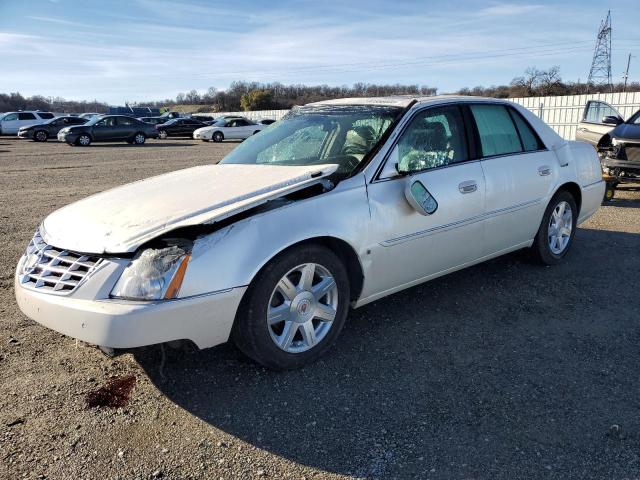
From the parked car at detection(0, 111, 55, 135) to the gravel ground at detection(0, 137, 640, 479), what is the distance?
33.3 meters

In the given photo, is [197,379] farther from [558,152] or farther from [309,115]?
[558,152]

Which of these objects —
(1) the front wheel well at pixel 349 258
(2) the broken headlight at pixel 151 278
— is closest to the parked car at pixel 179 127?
(1) the front wheel well at pixel 349 258

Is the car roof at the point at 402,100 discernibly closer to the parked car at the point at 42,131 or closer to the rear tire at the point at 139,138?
the rear tire at the point at 139,138

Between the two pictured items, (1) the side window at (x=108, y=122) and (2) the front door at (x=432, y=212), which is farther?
(1) the side window at (x=108, y=122)

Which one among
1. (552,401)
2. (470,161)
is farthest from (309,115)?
(552,401)

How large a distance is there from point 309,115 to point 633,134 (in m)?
6.81

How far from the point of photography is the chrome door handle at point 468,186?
4047 millimetres

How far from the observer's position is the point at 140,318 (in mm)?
2678

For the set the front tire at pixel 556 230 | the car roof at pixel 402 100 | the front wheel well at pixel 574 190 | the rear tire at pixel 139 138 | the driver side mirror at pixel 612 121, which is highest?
the car roof at pixel 402 100

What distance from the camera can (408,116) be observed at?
155 inches

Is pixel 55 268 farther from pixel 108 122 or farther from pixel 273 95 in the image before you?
pixel 273 95

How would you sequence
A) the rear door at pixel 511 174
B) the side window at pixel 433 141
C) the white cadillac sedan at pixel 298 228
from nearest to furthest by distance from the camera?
the white cadillac sedan at pixel 298 228 → the side window at pixel 433 141 → the rear door at pixel 511 174

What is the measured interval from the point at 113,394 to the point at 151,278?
820 millimetres

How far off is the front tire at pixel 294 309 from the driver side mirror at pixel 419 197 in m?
0.67
